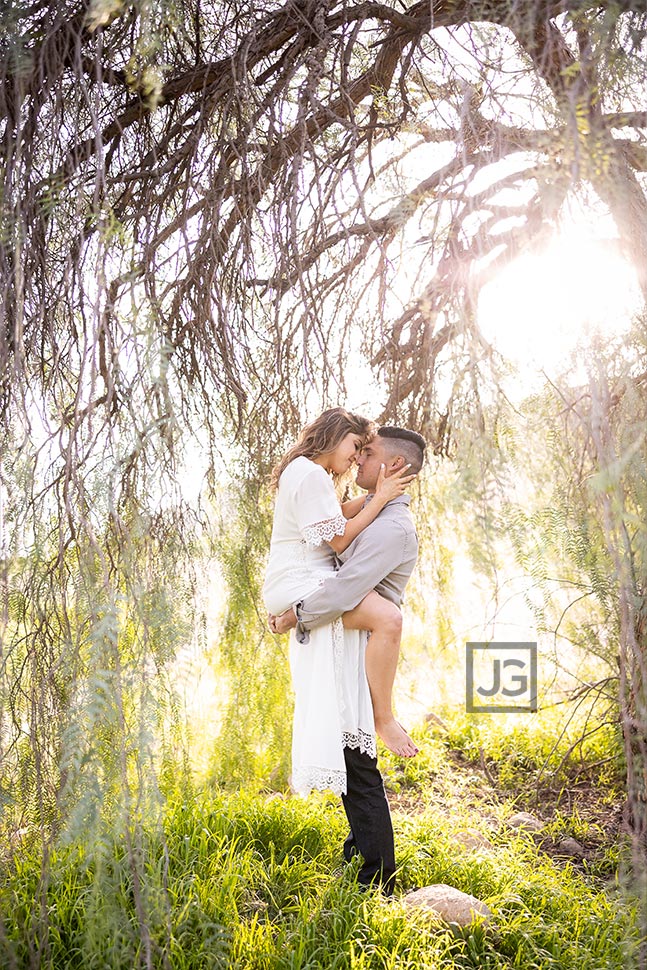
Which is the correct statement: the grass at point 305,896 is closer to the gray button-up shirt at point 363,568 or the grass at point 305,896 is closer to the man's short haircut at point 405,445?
the gray button-up shirt at point 363,568

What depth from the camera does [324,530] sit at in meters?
2.34

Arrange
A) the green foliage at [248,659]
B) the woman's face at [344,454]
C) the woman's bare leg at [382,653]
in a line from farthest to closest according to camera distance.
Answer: the green foliage at [248,659]
the woman's face at [344,454]
the woman's bare leg at [382,653]

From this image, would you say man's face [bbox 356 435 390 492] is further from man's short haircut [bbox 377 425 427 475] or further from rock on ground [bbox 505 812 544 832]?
rock on ground [bbox 505 812 544 832]

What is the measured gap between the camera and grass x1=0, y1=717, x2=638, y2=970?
1.99 metres

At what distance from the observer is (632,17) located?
4.45 ft

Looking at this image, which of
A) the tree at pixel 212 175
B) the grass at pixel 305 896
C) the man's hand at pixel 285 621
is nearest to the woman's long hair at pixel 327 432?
the tree at pixel 212 175

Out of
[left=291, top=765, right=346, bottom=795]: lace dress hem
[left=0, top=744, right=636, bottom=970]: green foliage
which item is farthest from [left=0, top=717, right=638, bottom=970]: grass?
[left=291, top=765, right=346, bottom=795]: lace dress hem

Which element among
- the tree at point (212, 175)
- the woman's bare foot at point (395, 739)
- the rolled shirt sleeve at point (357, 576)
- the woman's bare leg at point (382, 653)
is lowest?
the woman's bare foot at point (395, 739)

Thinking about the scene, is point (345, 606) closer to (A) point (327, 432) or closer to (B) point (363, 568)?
(B) point (363, 568)

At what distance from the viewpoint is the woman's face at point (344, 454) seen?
2496mm

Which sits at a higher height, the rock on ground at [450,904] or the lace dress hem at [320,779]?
the lace dress hem at [320,779]

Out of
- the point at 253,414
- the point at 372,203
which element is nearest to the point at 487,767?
the point at 253,414

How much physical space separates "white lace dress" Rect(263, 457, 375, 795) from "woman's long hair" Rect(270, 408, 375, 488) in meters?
0.06

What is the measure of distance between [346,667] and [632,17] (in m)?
1.71
